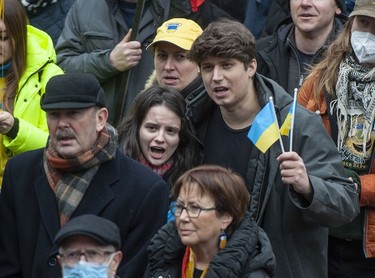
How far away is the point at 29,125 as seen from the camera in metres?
7.55

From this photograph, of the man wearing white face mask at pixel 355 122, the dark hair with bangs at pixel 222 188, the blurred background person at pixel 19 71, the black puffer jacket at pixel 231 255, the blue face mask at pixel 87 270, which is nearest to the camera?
the blue face mask at pixel 87 270

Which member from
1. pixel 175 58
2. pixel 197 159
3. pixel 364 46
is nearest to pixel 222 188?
pixel 197 159

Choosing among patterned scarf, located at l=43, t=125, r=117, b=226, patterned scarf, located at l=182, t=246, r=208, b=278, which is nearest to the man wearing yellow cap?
patterned scarf, located at l=43, t=125, r=117, b=226

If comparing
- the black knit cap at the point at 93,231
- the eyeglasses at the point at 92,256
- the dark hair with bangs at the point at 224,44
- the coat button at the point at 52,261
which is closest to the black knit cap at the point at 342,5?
the dark hair with bangs at the point at 224,44

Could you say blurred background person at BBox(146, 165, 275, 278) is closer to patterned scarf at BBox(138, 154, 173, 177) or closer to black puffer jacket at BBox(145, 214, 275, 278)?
black puffer jacket at BBox(145, 214, 275, 278)

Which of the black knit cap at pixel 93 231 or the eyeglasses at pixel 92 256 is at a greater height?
the black knit cap at pixel 93 231

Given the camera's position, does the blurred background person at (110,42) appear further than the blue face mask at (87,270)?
Yes

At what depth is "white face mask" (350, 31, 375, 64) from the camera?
7215 mm

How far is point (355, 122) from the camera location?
7.25 m

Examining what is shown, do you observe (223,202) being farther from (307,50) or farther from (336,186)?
(307,50)

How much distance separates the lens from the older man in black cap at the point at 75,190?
6.41 m

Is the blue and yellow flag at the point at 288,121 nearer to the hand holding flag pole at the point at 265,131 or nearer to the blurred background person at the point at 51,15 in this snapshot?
the hand holding flag pole at the point at 265,131

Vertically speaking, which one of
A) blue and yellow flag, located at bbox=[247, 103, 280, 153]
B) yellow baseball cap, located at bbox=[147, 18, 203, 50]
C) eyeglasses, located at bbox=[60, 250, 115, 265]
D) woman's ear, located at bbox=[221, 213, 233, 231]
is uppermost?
eyeglasses, located at bbox=[60, 250, 115, 265]

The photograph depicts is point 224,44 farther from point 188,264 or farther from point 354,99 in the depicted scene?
point 188,264
